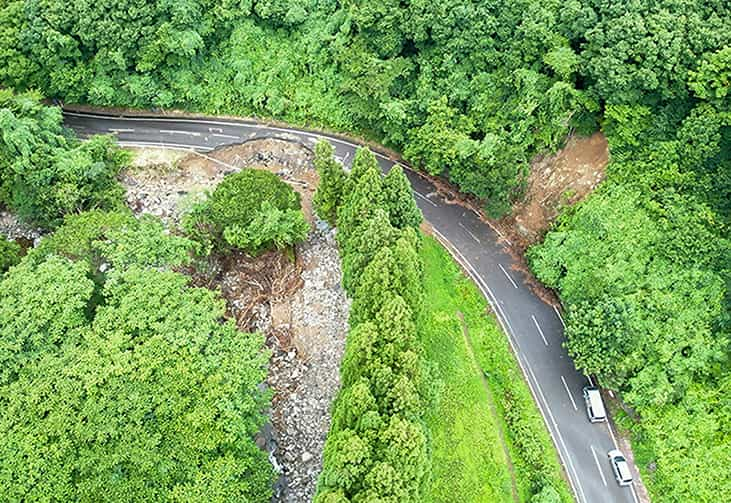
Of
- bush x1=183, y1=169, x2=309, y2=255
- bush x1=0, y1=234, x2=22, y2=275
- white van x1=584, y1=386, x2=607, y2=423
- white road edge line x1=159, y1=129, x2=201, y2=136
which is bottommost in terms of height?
bush x1=0, y1=234, x2=22, y2=275

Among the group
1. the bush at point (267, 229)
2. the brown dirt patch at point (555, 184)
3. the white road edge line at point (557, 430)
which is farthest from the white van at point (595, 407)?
the bush at point (267, 229)

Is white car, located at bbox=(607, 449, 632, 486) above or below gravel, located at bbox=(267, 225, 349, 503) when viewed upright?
above

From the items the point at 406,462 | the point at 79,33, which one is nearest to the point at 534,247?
the point at 406,462

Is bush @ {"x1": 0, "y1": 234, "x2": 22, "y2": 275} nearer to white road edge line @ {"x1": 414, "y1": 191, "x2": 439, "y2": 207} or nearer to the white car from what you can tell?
white road edge line @ {"x1": 414, "y1": 191, "x2": 439, "y2": 207}

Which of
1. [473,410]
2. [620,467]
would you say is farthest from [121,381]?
[620,467]

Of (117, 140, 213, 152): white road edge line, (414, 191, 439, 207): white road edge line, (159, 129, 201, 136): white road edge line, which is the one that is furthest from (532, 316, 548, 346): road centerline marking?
(159, 129, 201, 136): white road edge line

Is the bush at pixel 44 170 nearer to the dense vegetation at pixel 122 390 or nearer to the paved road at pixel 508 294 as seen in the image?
the paved road at pixel 508 294
